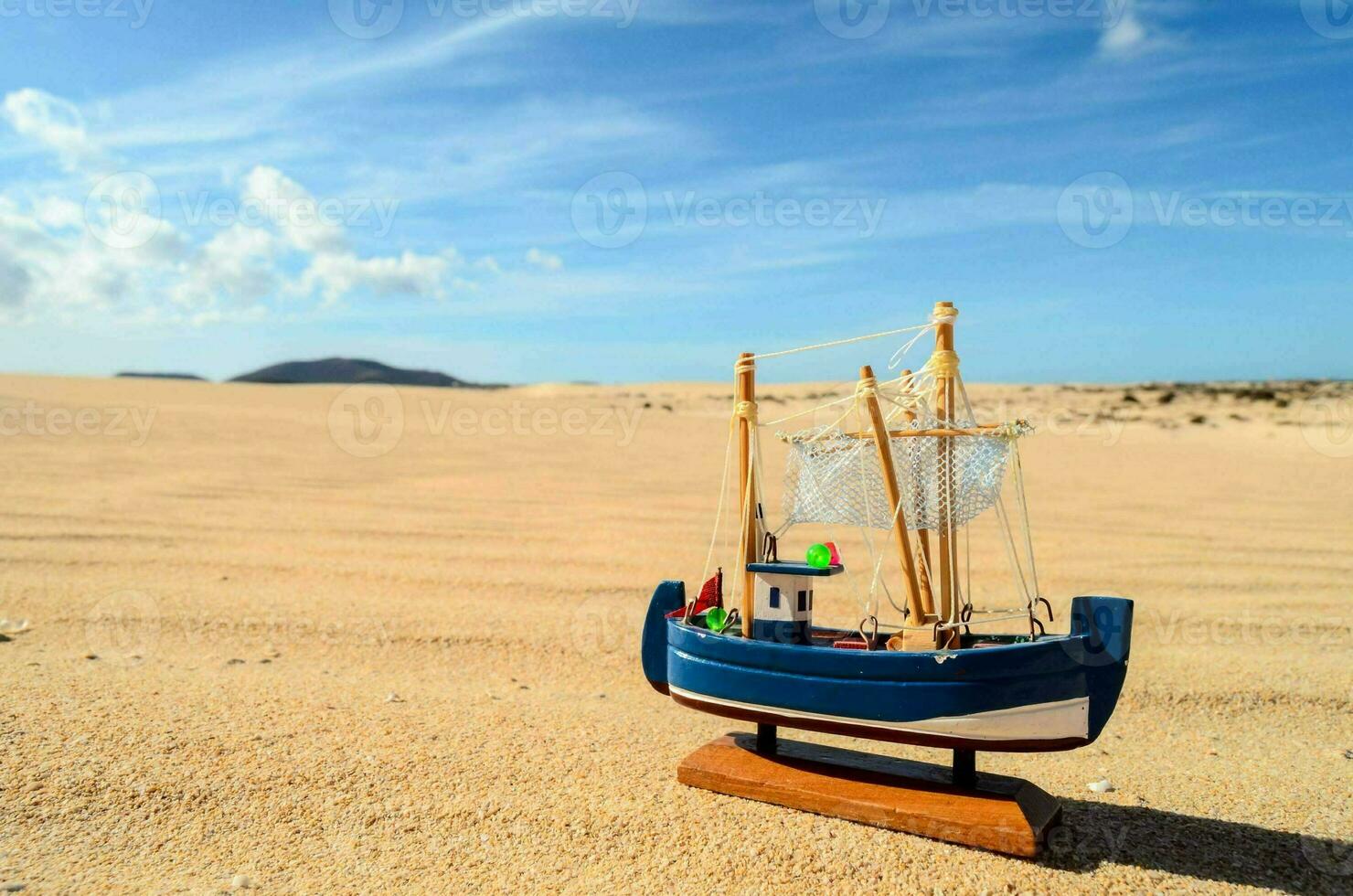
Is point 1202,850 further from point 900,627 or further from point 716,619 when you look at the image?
point 716,619

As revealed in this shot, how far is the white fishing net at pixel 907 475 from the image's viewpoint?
170 inches

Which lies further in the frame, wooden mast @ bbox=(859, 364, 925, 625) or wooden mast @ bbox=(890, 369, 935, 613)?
wooden mast @ bbox=(890, 369, 935, 613)

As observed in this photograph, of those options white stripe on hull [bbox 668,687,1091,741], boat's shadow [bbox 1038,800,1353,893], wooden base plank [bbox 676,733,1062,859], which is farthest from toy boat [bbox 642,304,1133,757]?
Result: boat's shadow [bbox 1038,800,1353,893]

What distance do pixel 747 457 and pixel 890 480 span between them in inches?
27.6

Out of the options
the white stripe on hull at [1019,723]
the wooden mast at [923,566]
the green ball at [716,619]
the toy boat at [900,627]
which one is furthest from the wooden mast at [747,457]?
the white stripe on hull at [1019,723]

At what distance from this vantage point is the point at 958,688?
12.7 ft

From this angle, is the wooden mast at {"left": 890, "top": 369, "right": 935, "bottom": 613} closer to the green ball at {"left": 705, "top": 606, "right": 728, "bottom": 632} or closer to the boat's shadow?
the green ball at {"left": 705, "top": 606, "right": 728, "bottom": 632}

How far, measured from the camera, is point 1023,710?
384 cm

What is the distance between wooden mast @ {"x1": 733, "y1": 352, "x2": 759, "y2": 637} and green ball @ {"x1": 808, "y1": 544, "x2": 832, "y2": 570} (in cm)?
37

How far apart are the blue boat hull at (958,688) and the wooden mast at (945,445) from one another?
475mm

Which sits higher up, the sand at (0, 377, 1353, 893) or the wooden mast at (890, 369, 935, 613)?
the wooden mast at (890, 369, 935, 613)

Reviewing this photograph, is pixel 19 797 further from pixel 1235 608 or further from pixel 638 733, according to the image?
pixel 1235 608

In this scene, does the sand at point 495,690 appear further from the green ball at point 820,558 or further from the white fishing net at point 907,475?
the white fishing net at point 907,475

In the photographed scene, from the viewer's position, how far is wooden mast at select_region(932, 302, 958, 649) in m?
4.31
